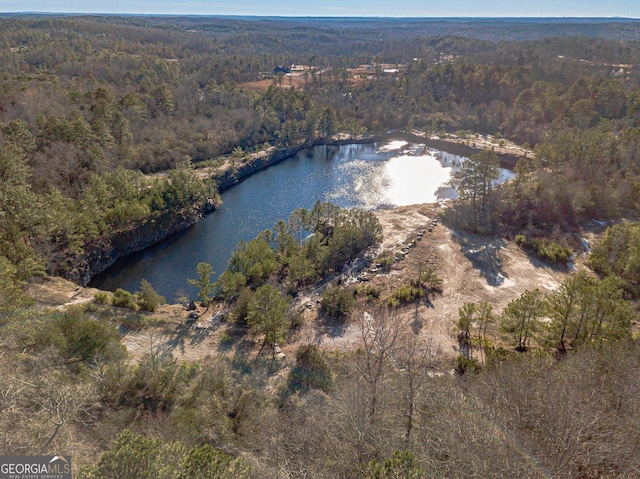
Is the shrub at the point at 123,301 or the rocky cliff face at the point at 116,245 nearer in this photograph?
the shrub at the point at 123,301

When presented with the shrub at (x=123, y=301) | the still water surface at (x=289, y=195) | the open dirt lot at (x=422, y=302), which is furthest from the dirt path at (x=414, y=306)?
the still water surface at (x=289, y=195)

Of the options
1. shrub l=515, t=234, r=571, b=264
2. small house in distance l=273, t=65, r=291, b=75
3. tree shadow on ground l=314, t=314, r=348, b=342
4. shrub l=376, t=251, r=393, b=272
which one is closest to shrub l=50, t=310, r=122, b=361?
tree shadow on ground l=314, t=314, r=348, b=342

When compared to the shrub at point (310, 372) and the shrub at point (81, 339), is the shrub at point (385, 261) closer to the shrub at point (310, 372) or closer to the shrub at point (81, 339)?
the shrub at point (310, 372)

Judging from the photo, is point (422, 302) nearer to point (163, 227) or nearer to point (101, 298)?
point (101, 298)

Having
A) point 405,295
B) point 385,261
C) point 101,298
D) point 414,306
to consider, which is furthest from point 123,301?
point 385,261

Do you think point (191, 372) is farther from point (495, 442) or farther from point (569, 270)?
point (569, 270)

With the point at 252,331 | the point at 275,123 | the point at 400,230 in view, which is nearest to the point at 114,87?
the point at 275,123

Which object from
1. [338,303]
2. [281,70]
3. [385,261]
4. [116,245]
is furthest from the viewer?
[281,70]
